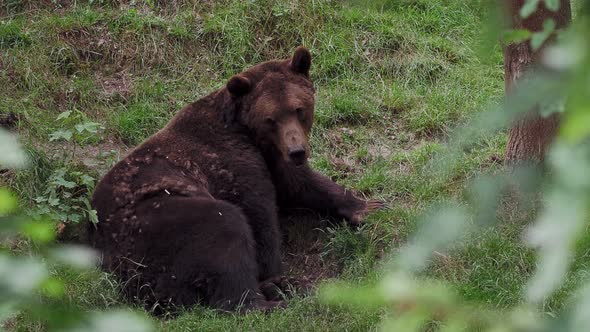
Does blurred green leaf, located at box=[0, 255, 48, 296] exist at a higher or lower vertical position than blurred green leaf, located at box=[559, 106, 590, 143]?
lower

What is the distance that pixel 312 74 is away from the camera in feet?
29.9

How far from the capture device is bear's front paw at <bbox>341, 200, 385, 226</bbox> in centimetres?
691

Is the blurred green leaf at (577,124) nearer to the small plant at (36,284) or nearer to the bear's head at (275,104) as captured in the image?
the small plant at (36,284)

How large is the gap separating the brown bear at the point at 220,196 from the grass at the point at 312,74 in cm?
54

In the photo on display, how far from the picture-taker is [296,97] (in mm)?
6793

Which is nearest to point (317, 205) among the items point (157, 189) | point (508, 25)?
point (157, 189)

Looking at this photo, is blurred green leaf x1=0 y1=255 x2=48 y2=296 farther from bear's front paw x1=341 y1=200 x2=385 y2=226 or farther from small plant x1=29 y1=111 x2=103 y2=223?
bear's front paw x1=341 y1=200 x2=385 y2=226

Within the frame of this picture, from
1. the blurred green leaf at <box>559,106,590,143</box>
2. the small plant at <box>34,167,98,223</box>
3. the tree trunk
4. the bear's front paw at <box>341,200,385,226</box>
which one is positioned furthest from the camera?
the bear's front paw at <box>341,200,385,226</box>

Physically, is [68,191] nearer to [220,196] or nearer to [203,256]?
[220,196]

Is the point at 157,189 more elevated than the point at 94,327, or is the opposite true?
the point at 94,327

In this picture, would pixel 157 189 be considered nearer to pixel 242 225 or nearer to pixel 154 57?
pixel 242 225

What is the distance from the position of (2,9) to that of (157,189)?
434cm

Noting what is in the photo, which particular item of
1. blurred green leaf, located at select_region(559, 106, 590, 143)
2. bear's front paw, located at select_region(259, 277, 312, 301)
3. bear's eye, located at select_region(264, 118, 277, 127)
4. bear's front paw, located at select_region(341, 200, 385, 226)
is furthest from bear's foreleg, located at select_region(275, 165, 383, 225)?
Answer: blurred green leaf, located at select_region(559, 106, 590, 143)

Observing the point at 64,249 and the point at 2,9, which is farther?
the point at 2,9
